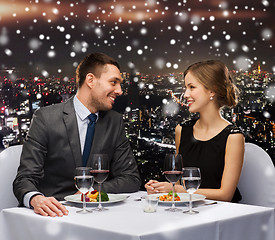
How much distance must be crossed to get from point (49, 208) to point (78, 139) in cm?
82

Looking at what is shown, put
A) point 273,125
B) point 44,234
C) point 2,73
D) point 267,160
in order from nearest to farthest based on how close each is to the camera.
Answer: point 44,234 < point 267,160 < point 273,125 < point 2,73

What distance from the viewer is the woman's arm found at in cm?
201

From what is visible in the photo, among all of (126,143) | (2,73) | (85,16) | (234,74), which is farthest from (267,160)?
(2,73)

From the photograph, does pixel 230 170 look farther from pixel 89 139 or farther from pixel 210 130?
pixel 89 139

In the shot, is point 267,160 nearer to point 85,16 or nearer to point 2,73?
point 85,16

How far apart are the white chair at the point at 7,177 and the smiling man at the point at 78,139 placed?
15 centimetres

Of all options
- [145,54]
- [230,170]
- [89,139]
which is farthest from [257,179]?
[145,54]

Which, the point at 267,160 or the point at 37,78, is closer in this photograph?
the point at 267,160

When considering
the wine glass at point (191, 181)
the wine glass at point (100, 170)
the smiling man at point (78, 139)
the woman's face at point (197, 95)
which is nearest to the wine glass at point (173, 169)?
the wine glass at point (191, 181)

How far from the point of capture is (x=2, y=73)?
12.3 feet

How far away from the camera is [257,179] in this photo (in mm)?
2252

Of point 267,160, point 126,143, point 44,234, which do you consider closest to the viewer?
point 44,234

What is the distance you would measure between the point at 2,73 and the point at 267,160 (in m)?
2.49

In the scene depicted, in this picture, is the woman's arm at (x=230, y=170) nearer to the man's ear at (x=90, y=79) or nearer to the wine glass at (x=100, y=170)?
the wine glass at (x=100, y=170)
